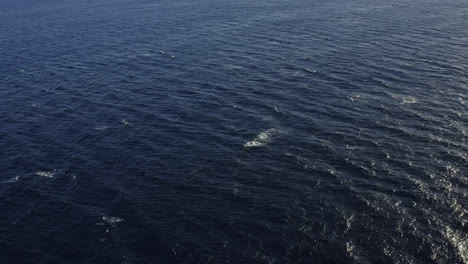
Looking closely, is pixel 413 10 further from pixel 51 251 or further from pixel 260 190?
pixel 51 251

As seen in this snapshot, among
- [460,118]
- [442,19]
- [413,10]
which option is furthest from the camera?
[413,10]

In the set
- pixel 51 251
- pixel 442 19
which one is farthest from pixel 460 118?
pixel 442 19

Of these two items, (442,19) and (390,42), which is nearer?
(390,42)

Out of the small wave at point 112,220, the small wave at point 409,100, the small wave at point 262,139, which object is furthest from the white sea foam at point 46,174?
the small wave at point 409,100

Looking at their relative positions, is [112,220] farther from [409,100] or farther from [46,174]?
[409,100]

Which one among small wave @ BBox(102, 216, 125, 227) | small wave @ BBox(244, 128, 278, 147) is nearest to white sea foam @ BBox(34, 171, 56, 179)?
small wave @ BBox(102, 216, 125, 227)

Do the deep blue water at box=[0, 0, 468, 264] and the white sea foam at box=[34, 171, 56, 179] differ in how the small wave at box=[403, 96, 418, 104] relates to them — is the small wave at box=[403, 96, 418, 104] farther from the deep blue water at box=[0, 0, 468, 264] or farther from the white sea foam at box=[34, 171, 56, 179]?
the white sea foam at box=[34, 171, 56, 179]

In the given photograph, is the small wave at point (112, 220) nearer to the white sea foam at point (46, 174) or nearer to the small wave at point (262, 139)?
the white sea foam at point (46, 174)
